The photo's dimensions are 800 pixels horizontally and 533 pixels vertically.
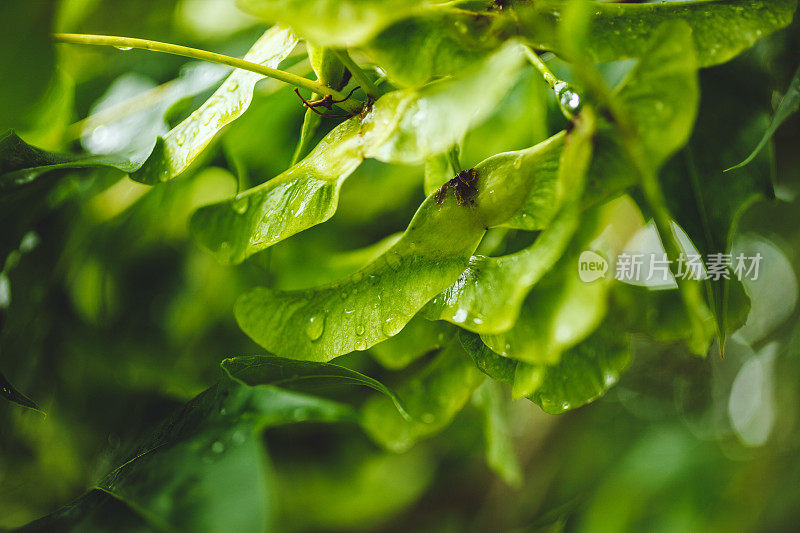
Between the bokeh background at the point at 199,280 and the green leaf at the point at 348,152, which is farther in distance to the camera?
the bokeh background at the point at 199,280

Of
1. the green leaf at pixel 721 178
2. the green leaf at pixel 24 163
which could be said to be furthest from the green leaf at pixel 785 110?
the green leaf at pixel 24 163

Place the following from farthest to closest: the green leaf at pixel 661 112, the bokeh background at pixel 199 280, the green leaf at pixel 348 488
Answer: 1. the green leaf at pixel 348 488
2. the bokeh background at pixel 199 280
3. the green leaf at pixel 661 112

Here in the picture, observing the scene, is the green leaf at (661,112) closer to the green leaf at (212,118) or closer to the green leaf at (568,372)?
the green leaf at (568,372)

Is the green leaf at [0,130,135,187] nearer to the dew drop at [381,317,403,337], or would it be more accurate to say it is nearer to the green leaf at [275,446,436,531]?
the dew drop at [381,317,403,337]

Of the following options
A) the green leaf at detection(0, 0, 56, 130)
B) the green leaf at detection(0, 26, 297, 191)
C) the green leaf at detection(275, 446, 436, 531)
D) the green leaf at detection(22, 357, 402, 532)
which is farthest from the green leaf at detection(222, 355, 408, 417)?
the green leaf at detection(275, 446, 436, 531)

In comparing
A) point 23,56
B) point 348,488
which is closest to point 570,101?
point 23,56

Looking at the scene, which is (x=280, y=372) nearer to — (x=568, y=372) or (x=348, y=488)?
(x=568, y=372)

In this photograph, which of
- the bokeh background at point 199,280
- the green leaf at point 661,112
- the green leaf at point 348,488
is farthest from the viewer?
the green leaf at point 348,488
